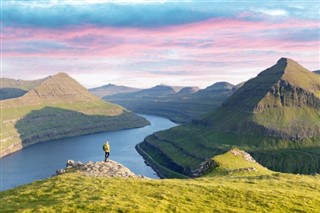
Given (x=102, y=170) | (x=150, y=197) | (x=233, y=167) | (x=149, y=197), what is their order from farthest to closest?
(x=233, y=167)
(x=102, y=170)
(x=150, y=197)
(x=149, y=197)

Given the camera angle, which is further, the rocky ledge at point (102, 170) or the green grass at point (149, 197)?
the rocky ledge at point (102, 170)

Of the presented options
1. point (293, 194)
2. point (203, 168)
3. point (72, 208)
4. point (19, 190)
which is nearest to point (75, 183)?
point (19, 190)

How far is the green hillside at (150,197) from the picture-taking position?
161ft

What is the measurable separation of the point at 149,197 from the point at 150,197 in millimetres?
215

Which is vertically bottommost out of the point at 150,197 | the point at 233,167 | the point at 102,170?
the point at 233,167

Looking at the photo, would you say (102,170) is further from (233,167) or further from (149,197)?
(233,167)

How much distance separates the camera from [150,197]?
5350 centimetres

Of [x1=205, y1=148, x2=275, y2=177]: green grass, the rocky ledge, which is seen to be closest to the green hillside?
the rocky ledge

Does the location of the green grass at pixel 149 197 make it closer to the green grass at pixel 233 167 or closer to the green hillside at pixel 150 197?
the green hillside at pixel 150 197

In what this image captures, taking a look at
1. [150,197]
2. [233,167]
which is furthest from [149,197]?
[233,167]

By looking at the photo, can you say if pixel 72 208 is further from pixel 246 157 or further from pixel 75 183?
pixel 246 157

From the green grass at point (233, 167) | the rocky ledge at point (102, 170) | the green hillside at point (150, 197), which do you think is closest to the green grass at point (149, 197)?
the green hillside at point (150, 197)

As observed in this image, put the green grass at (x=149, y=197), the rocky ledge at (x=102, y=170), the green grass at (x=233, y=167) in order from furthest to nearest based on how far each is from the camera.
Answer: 1. the green grass at (x=233, y=167)
2. the rocky ledge at (x=102, y=170)
3. the green grass at (x=149, y=197)

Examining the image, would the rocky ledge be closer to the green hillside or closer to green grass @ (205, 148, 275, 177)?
the green hillside
